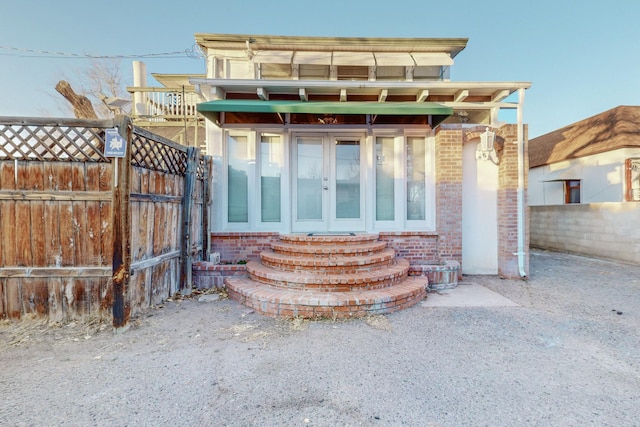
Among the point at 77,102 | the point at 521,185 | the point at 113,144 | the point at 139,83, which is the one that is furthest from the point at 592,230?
the point at 77,102

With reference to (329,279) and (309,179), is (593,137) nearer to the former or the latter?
(309,179)

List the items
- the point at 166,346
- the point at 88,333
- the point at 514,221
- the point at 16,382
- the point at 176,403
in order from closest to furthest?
the point at 176,403, the point at 16,382, the point at 166,346, the point at 88,333, the point at 514,221

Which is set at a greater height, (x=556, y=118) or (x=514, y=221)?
Result: (x=556, y=118)

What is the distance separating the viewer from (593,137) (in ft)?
37.4

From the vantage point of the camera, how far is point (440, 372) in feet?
7.80

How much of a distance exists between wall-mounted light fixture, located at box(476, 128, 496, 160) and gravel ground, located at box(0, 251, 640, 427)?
2790mm

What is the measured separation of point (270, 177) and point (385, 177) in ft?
7.64

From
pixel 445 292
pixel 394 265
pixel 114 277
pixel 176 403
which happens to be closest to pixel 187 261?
pixel 114 277

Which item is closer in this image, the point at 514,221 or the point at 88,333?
the point at 88,333

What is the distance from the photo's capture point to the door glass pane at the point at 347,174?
18.1 ft

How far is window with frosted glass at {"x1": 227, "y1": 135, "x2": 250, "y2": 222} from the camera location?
530 cm

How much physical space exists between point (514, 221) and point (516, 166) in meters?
1.06

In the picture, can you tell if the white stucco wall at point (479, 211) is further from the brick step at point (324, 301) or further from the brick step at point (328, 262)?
the brick step at point (324, 301)

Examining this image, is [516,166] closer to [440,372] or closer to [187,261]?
[440,372]
